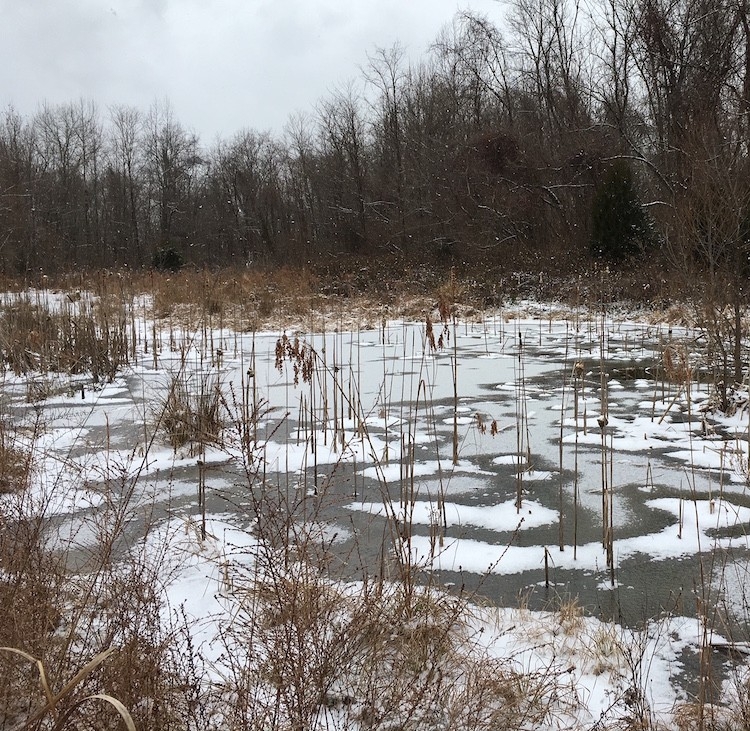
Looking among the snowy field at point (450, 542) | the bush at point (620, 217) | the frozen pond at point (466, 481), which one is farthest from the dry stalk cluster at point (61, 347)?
the bush at point (620, 217)

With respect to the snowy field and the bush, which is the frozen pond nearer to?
the snowy field

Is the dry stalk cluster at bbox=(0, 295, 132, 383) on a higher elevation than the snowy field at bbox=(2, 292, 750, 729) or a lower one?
higher


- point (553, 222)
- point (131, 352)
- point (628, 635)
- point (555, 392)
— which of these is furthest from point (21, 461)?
point (553, 222)

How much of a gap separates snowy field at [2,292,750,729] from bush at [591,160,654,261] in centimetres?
847

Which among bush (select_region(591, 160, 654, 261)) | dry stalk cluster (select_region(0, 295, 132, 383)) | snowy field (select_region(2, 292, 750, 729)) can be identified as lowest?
snowy field (select_region(2, 292, 750, 729))

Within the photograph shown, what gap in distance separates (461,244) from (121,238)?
2162cm

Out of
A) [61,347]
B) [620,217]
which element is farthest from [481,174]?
[61,347]

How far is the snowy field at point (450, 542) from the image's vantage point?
1832 mm

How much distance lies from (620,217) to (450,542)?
12.5 meters

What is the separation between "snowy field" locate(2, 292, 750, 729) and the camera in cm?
183

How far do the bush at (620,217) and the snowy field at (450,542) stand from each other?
8.47 metres

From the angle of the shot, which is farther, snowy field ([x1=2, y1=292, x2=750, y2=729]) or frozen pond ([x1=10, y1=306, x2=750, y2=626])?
frozen pond ([x1=10, y1=306, x2=750, y2=626])

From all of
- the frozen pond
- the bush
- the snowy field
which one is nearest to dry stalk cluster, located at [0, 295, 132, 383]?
the frozen pond

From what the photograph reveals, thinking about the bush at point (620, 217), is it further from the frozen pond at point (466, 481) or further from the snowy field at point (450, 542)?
the snowy field at point (450, 542)
